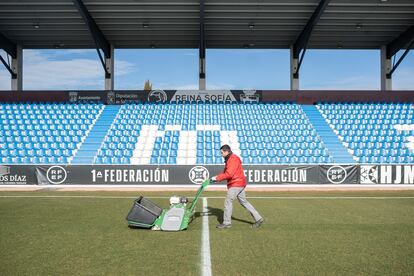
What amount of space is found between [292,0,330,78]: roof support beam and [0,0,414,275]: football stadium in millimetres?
157

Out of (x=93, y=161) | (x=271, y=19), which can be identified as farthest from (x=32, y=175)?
(x=271, y=19)

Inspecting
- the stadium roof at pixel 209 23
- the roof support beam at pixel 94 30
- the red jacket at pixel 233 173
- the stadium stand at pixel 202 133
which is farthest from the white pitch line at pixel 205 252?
the roof support beam at pixel 94 30

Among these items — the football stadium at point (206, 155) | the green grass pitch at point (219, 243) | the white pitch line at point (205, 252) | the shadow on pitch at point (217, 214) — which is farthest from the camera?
the shadow on pitch at point (217, 214)

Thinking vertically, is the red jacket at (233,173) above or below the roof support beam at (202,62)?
below

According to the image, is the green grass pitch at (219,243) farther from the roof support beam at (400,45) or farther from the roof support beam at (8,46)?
the roof support beam at (8,46)

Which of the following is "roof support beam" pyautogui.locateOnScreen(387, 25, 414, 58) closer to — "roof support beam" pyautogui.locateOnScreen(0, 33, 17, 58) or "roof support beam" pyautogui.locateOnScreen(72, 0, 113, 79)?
"roof support beam" pyautogui.locateOnScreen(72, 0, 113, 79)

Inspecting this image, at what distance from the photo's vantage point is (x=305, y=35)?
25.5 m

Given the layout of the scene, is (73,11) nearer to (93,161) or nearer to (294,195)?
(93,161)

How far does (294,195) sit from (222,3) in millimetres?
13378

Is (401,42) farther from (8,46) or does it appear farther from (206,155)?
(8,46)

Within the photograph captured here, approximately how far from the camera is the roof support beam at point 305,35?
22547mm

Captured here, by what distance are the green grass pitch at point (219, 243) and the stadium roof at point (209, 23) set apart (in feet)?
51.4

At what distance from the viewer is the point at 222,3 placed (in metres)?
22.9

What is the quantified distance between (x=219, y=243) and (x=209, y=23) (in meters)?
20.5
